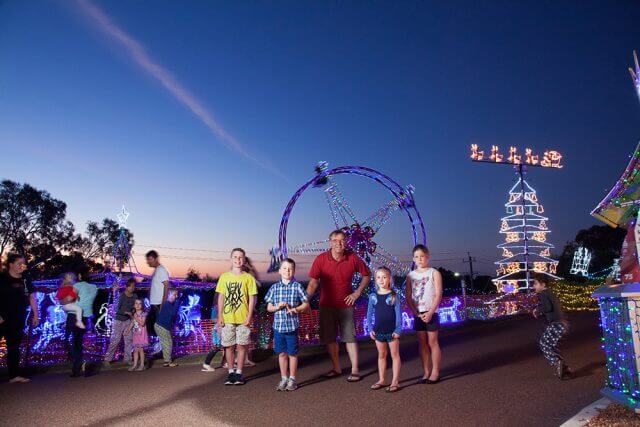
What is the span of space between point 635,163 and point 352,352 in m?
3.89

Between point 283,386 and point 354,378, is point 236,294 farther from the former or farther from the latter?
point 354,378

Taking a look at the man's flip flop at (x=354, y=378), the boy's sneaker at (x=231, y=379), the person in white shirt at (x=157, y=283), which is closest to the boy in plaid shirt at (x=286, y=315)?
the boy's sneaker at (x=231, y=379)

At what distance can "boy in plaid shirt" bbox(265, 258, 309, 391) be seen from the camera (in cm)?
589

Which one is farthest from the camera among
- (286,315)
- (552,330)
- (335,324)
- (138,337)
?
(138,337)

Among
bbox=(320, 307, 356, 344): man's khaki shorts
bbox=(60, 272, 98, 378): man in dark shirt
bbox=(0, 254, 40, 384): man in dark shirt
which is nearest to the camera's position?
bbox=(320, 307, 356, 344): man's khaki shorts

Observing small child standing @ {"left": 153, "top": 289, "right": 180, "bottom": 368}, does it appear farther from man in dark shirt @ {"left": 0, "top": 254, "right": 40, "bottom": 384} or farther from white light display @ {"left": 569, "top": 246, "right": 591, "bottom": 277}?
white light display @ {"left": 569, "top": 246, "right": 591, "bottom": 277}

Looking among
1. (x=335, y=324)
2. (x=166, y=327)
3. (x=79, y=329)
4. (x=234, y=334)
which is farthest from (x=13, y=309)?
(x=335, y=324)

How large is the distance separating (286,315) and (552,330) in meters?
3.28

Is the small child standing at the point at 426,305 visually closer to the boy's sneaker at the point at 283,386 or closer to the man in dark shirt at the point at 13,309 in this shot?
the boy's sneaker at the point at 283,386

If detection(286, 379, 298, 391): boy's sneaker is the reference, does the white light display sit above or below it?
above

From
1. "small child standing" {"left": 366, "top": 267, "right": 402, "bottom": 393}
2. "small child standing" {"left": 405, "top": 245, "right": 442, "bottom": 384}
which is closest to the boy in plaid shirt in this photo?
"small child standing" {"left": 366, "top": 267, "right": 402, "bottom": 393}

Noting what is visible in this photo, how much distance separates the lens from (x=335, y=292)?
6617 mm

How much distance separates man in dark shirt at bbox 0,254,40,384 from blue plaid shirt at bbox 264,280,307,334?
3.33m

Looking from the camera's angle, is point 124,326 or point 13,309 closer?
point 13,309
